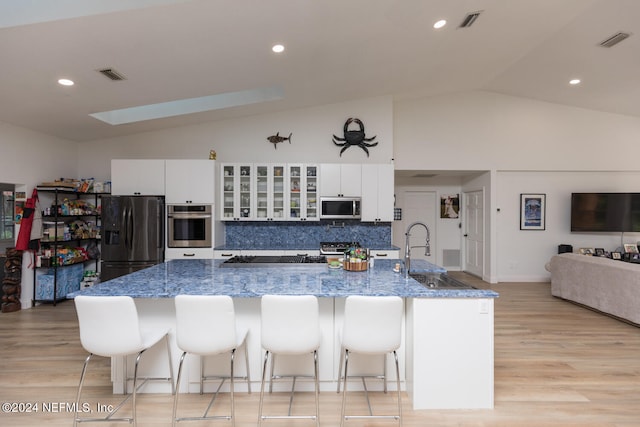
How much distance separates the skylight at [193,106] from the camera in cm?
500

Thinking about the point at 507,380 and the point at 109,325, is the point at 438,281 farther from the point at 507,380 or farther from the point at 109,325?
the point at 109,325

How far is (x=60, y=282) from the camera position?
511 cm

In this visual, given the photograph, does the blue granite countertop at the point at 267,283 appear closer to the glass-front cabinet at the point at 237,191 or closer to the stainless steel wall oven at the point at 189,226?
the stainless steel wall oven at the point at 189,226

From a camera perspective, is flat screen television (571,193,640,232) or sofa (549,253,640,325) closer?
sofa (549,253,640,325)

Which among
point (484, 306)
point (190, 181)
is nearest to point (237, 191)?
point (190, 181)

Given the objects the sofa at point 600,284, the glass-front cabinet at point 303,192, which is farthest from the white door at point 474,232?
the glass-front cabinet at point 303,192

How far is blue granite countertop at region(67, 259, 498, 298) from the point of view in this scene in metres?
2.34

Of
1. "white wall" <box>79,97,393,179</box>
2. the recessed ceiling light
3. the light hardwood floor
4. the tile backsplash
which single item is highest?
the recessed ceiling light

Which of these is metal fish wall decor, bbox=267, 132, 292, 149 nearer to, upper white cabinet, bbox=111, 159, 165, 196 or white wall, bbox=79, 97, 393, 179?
white wall, bbox=79, 97, 393, 179

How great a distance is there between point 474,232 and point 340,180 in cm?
360

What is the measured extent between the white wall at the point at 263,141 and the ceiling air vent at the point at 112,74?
220cm

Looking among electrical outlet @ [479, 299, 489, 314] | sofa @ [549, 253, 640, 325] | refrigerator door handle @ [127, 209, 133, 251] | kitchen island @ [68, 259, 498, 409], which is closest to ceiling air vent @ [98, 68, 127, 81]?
refrigerator door handle @ [127, 209, 133, 251]

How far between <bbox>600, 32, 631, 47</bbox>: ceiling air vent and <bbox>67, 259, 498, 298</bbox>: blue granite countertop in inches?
145

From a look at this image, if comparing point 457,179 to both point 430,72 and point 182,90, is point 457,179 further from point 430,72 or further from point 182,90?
point 182,90
